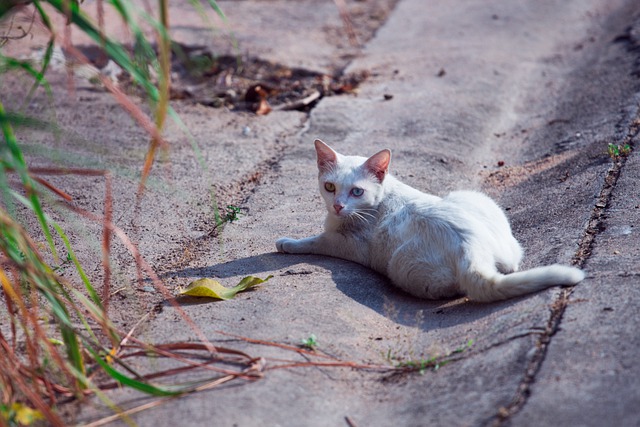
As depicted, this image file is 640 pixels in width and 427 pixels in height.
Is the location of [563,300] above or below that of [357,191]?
below

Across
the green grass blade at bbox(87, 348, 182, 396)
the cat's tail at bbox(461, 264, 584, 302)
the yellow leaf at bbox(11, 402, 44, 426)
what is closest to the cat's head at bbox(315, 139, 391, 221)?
the cat's tail at bbox(461, 264, 584, 302)

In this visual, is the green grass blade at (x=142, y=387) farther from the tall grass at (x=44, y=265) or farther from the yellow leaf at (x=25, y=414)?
the yellow leaf at (x=25, y=414)

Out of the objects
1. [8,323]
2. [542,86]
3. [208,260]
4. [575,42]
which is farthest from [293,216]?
[575,42]

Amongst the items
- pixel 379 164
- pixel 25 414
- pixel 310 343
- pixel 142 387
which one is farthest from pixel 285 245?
pixel 25 414

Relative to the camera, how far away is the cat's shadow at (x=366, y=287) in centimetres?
335

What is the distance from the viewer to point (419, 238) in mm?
3660

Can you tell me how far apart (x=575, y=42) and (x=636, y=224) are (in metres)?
5.32

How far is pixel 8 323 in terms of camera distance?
3234 millimetres

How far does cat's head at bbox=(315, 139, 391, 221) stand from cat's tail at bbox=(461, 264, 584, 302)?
32.8 inches

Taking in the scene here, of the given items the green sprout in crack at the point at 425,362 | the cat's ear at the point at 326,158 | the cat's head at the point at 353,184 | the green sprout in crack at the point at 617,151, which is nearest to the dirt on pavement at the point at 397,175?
the green sprout in crack at the point at 425,362

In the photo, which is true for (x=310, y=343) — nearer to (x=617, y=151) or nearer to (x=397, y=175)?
(x=397, y=175)

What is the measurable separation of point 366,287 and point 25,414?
182cm

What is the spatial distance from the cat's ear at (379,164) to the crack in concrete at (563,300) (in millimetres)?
1076

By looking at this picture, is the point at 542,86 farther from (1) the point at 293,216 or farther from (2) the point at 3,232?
(2) the point at 3,232
